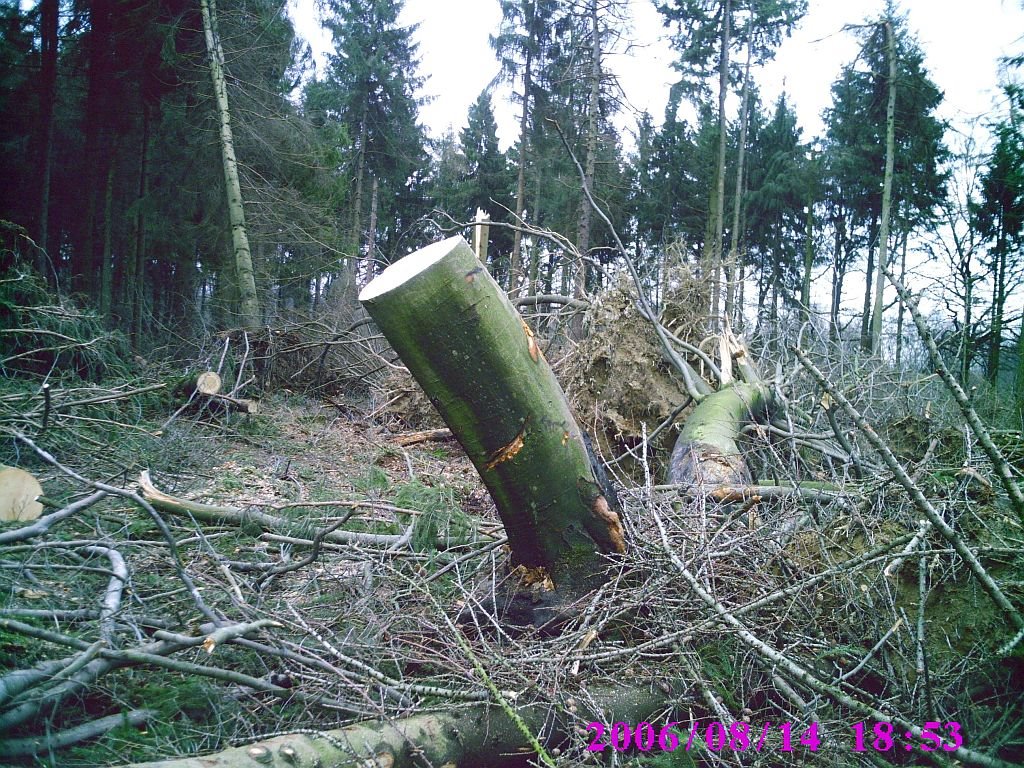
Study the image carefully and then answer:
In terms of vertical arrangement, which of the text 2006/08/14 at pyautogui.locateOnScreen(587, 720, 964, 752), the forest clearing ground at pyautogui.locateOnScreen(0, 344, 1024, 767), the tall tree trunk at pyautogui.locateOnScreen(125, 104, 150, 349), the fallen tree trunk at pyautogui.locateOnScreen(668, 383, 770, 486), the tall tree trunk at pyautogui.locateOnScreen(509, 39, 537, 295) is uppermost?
the tall tree trunk at pyautogui.locateOnScreen(509, 39, 537, 295)

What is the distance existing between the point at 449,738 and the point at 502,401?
3.48 ft

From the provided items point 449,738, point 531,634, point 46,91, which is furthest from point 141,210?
point 449,738

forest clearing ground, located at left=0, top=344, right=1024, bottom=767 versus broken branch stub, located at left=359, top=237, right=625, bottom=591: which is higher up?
broken branch stub, located at left=359, top=237, right=625, bottom=591

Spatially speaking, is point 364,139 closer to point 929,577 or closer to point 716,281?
point 716,281

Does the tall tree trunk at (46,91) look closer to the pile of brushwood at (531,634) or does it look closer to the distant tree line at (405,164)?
the distant tree line at (405,164)

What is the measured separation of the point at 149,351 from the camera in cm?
896

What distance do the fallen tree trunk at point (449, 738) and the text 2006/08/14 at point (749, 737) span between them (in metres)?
0.05

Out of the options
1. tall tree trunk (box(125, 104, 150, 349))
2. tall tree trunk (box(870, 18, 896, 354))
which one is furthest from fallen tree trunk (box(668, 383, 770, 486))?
tall tree trunk (box(125, 104, 150, 349))

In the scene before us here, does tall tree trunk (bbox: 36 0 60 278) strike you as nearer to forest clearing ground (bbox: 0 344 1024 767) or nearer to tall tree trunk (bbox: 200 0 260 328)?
tall tree trunk (bbox: 200 0 260 328)

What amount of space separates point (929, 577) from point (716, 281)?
Result: 205 inches

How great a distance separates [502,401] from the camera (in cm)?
208

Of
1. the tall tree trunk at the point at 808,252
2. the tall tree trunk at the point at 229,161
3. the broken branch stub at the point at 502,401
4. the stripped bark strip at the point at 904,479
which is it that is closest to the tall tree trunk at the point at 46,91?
the tall tree trunk at the point at 229,161

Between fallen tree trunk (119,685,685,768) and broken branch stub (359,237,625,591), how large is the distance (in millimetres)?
496

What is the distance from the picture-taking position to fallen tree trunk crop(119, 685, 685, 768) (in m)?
1.52
